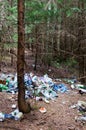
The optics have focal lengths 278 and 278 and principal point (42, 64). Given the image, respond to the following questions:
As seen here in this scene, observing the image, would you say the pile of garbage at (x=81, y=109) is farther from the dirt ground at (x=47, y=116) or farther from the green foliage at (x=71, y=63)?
the green foliage at (x=71, y=63)

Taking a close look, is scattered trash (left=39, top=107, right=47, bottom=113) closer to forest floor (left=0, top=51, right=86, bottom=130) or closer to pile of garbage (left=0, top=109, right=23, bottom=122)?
forest floor (left=0, top=51, right=86, bottom=130)

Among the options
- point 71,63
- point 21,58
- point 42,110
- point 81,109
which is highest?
point 21,58

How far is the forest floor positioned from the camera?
8922 millimetres

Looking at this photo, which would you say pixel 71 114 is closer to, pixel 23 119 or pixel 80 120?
pixel 80 120

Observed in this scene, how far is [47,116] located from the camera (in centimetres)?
963

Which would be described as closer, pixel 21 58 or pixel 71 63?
pixel 21 58

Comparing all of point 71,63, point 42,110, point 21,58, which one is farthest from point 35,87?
point 71,63

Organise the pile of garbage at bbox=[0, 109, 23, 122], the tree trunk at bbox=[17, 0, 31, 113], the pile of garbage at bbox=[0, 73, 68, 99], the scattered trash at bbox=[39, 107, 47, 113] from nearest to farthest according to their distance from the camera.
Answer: the tree trunk at bbox=[17, 0, 31, 113], the pile of garbage at bbox=[0, 109, 23, 122], the scattered trash at bbox=[39, 107, 47, 113], the pile of garbage at bbox=[0, 73, 68, 99]

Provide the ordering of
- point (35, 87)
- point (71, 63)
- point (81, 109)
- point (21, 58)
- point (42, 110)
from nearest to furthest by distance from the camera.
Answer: point (21, 58) → point (42, 110) → point (81, 109) → point (35, 87) → point (71, 63)

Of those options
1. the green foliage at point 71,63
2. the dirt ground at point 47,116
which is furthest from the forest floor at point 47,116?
the green foliage at point 71,63

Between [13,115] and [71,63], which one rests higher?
[13,115]

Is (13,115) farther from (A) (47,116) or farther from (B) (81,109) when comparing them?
(B) (81,109)

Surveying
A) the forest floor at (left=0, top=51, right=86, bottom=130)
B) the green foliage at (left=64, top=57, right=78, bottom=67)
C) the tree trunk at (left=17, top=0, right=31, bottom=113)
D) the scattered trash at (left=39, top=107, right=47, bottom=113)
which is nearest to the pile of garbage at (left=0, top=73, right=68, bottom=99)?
the forest floor at (left=0, top=51, right=86, bottom=130)

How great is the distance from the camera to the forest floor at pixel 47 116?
29.3ft
